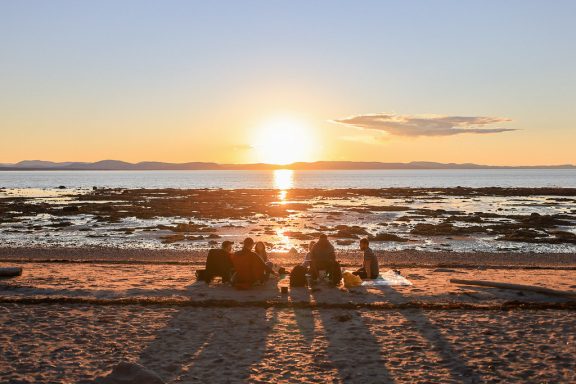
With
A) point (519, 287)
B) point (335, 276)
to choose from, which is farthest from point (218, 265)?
point (519, 287)

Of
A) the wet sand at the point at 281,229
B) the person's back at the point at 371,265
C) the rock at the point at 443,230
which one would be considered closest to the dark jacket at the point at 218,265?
the person's back at the point at 371,265

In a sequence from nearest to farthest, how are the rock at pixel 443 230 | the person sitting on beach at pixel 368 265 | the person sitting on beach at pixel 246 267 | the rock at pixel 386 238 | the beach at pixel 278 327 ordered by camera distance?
the beach at pixel 278 327
the person sitting on beach at pixel 246 267
the person sitting on beach at pixel 368 265
the rock at pixel 386 238
the rock at pixel 443 230

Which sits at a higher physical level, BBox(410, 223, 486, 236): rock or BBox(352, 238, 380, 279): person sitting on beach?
BBox(352, 238, 380, 279): person sitting on beach

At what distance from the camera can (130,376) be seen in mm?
7551

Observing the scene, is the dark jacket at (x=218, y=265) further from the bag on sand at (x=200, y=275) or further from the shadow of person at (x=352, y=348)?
the shadow of person at (x=352, y=348)

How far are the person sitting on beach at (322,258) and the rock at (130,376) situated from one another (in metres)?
8.37

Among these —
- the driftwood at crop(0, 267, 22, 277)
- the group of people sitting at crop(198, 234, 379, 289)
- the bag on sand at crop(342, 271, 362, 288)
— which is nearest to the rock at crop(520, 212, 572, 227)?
the group of people sitting at crop(198, 234, 379, 289)

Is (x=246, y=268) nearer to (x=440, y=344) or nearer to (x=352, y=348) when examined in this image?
(x=352, y=348)

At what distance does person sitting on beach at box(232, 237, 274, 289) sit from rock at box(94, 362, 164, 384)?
7.00 m

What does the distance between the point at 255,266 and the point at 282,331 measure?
4.18m

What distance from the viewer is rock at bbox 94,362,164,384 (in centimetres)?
749

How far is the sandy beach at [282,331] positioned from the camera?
336 inches

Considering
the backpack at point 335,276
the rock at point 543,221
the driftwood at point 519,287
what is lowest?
Result: the rock at point 543,221

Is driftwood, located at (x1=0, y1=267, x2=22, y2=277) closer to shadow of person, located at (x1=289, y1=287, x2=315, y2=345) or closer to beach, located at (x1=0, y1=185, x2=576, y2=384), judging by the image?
beach, located at (x1=0, y1=185, x2=576, y2=384)
